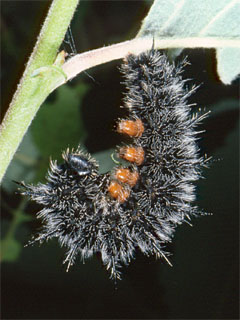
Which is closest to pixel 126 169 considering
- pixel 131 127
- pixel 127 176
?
pixel 127 176

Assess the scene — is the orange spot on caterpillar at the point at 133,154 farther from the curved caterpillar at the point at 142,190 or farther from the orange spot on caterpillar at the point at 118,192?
the orange spot on caterpillar at the point at 118,192

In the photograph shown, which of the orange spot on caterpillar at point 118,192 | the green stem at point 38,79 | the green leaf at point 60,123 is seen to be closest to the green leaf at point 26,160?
the green leaf at point 60,123

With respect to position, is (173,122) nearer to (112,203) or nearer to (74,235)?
(112,203)

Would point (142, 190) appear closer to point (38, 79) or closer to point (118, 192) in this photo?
point (118, 192)

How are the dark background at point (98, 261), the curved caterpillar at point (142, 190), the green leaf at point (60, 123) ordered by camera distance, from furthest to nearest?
the green leaf at point (60, 123) → the dark background at point (98, 261) → the curved caterpillar at point (142, 190)

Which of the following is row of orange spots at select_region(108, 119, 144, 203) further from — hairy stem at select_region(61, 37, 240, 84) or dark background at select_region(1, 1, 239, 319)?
dark background at select_region(1, 1, 239, 319)

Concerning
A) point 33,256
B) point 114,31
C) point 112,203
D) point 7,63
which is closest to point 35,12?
point 7,63
